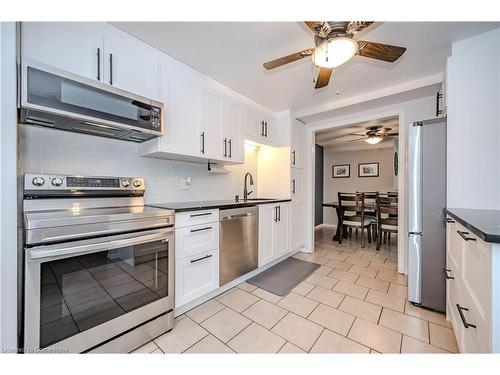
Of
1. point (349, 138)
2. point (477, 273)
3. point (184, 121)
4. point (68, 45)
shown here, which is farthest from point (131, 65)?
point (349, 138)

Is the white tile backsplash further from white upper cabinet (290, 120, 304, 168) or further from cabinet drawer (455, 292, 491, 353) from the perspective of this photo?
cabinet drawer (455, 292, 491, 353)

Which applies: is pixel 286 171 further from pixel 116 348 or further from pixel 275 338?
pixel 116 348

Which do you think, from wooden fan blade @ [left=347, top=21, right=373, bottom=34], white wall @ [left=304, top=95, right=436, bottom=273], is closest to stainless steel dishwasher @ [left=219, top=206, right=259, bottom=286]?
wooden fan blade @ [left=347, top=21, right=373, bottom=34]

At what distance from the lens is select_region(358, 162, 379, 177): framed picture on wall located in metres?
5.50

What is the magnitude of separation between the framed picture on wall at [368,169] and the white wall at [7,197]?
6349 mm

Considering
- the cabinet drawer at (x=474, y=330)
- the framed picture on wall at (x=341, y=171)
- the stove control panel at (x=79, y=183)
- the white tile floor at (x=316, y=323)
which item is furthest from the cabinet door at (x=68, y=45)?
the framed picture on wall at (x=341, y=171)

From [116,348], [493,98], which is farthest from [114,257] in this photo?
[493,98]

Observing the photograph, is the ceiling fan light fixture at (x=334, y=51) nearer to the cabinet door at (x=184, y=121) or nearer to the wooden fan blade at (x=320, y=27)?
the wooden fan blade at (x=320, y=27)

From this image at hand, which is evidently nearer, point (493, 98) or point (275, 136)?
point (493, 98)

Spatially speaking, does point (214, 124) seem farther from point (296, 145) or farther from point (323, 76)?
point (296, 145)

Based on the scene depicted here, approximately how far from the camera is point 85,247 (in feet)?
3.74

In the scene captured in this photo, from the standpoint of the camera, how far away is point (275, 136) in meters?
3.24
